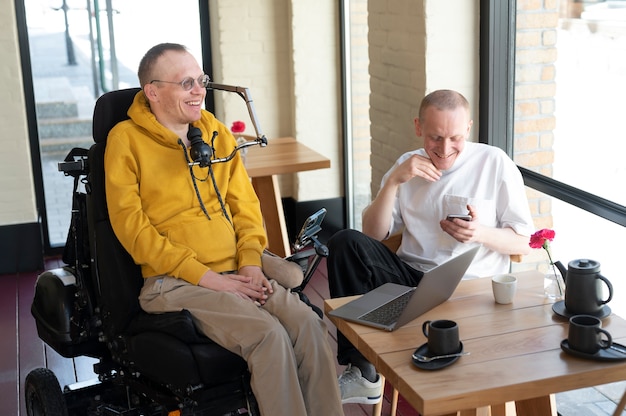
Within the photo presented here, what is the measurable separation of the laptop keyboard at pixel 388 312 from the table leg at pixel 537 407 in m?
0.44

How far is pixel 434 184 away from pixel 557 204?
1.73 feet

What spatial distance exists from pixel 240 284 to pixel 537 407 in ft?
2.92

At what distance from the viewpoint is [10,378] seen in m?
3.35

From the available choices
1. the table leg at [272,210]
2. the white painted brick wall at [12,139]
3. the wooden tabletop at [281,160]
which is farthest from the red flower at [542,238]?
the white painted brick wall at [12,139]

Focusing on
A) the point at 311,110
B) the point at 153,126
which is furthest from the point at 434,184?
the point at 311,110

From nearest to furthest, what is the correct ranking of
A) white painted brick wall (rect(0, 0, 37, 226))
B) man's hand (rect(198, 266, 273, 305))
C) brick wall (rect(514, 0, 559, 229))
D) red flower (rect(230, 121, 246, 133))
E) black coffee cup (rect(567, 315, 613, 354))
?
black coffee cup (rect(567, 315, 613, 354)) → man's hand (rect(198, 266, 273, 305)) → brick wall (rect(514, 0, 559, 229)) → red flower (rect(230, 121, 246, 133)) → white painted brick wall (rect(0, 0, 37, 226))

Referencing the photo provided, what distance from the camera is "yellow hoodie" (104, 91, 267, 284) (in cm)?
247

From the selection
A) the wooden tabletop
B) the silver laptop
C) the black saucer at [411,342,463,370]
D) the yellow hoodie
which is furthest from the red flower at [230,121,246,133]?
the black saucer at [411,342,463,370]

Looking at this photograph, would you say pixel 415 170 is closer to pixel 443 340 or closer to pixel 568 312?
pixel 568 312

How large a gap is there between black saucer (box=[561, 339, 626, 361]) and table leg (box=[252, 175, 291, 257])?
2.29 metres

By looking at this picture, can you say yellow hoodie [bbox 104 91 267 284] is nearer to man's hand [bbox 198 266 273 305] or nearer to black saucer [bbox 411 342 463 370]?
man's hand [bbox 198 266 273 305]

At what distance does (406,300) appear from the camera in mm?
2221

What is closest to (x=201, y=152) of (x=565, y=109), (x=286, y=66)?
(x=565, y=109)

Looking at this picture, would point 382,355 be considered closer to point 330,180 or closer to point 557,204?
point 557,204
